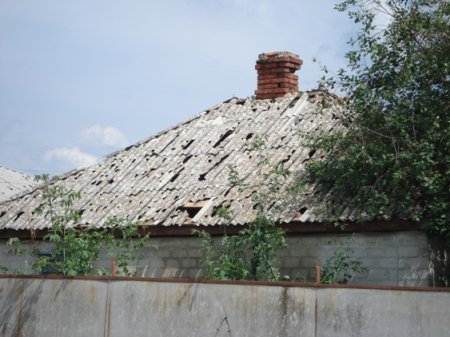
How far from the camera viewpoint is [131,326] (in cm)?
939

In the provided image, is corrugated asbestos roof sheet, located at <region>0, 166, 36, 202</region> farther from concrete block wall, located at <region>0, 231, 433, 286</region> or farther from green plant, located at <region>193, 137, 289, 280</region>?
green plant, located at <region>193, 137, 289, 280</region>

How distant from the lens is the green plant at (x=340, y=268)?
11117 mm

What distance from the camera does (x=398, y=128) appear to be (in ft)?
38.3

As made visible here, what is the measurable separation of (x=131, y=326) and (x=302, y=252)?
12.0 feet

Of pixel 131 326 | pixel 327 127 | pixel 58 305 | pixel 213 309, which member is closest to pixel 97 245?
pixel 58 305

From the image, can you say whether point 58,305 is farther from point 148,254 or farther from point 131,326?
point 148,254

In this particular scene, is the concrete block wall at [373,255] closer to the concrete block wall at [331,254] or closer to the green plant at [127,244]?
the concrete block wall at [331,254]

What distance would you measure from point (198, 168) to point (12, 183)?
11.0 meters

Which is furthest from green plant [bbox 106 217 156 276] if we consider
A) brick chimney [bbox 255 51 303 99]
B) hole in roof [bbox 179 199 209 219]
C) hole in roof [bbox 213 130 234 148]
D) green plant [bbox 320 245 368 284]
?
brick chimney [bbox 255 51 303 99]

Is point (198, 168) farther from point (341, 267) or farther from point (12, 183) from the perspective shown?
point (12, 183)

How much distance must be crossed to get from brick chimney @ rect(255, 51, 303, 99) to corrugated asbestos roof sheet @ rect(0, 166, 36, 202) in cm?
825

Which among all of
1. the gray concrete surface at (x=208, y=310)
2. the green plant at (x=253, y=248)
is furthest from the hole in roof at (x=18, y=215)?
the gray concrete surface at (x=208, y=310)

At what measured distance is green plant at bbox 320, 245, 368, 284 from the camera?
11.1 metres

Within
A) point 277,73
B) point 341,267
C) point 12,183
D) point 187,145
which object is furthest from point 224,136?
point 12,183
